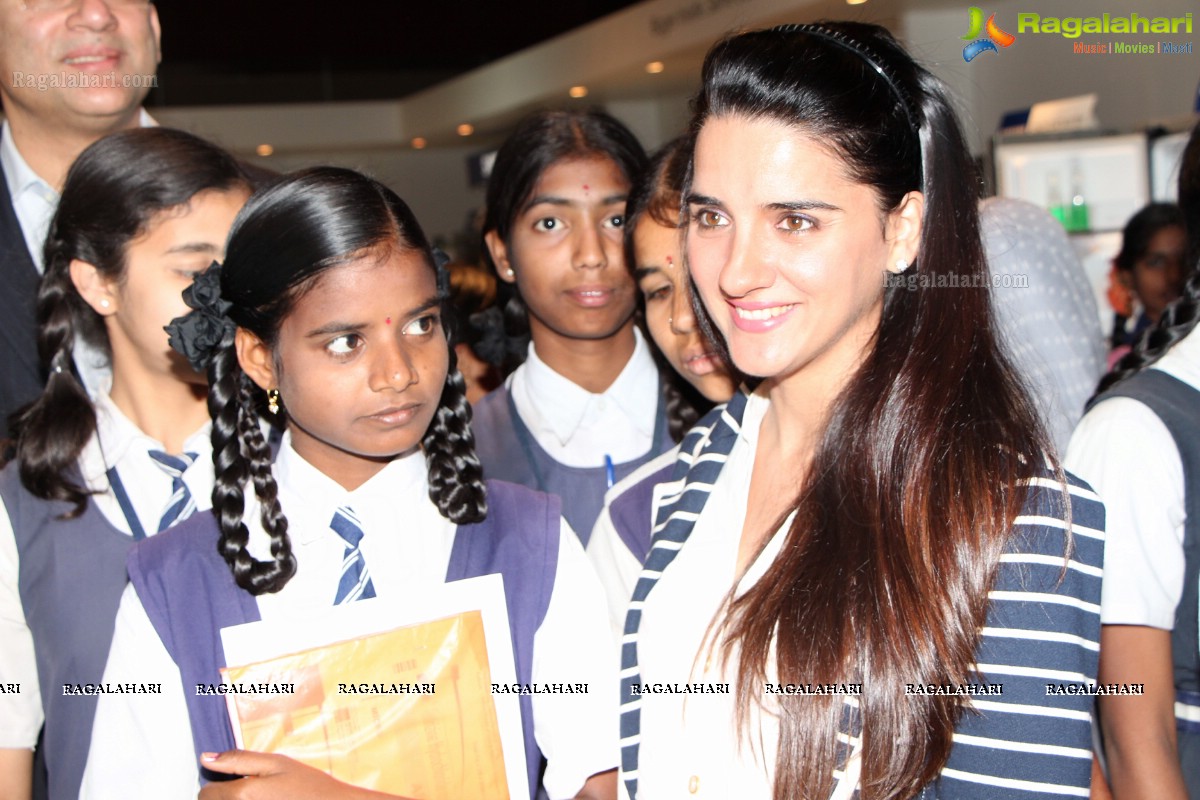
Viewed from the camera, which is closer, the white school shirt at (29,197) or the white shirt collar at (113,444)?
Answer: the white shirt collar at (113,444)

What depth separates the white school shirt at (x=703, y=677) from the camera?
1311 mm

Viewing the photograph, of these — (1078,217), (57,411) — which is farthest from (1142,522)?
(1078,217)

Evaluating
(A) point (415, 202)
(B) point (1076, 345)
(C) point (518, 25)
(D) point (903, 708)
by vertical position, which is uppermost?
(C) point (518, 25)

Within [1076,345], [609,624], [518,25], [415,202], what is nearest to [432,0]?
[518,25]

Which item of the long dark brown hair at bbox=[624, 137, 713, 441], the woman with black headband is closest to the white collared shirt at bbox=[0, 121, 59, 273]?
the long dark brown hair at bbox=[624, 137, 713, 441]

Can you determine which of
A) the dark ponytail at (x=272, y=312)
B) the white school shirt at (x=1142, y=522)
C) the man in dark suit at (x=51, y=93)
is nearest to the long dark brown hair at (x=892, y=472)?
the white school shirt at (x=1142, y=522)

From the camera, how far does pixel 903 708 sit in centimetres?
120

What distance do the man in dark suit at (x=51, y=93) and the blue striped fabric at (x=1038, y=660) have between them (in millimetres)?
1865

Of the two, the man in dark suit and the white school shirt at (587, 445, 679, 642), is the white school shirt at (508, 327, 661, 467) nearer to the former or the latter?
the white school shirt at (587, 445, 679, 642)

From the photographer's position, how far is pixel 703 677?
1370mm

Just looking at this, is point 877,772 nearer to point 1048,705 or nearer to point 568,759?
point 1048,705

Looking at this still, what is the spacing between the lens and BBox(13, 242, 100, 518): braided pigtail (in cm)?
172

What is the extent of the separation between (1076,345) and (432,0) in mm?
10057

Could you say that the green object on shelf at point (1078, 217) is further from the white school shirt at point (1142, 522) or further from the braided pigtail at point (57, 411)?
the braided pigtail at point (57, 411)
